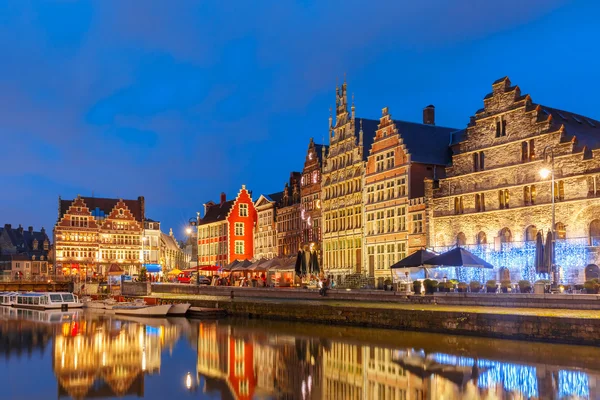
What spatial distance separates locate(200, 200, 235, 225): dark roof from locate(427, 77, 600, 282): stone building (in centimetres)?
4242

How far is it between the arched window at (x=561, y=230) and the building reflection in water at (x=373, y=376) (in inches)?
649

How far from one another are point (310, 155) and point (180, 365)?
44.1 meters

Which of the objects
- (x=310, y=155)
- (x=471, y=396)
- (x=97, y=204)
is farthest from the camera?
(x=97, y=204)

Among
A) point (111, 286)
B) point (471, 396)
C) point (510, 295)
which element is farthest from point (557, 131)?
point (111, 286)

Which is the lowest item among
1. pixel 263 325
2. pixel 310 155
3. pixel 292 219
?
pixel 263 325

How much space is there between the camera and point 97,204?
10400 cm

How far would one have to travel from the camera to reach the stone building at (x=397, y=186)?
169ft

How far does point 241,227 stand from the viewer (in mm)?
85812

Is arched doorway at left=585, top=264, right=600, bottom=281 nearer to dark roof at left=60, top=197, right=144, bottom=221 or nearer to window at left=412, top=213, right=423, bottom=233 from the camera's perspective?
window at left=412, top=213, right=423, bottom=233

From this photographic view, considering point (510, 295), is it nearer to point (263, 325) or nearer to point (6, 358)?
point (263, 325)

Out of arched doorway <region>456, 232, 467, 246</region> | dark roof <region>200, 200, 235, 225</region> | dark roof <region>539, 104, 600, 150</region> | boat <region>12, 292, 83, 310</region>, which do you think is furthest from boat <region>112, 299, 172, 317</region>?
dark roof <region>200, 200, 235, 225</region>

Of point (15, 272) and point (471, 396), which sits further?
point (15, 272)

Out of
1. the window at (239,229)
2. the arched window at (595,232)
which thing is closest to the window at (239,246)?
the window at (239,229)

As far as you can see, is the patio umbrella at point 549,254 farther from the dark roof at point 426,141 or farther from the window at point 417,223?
the dark roof at point 426,141
